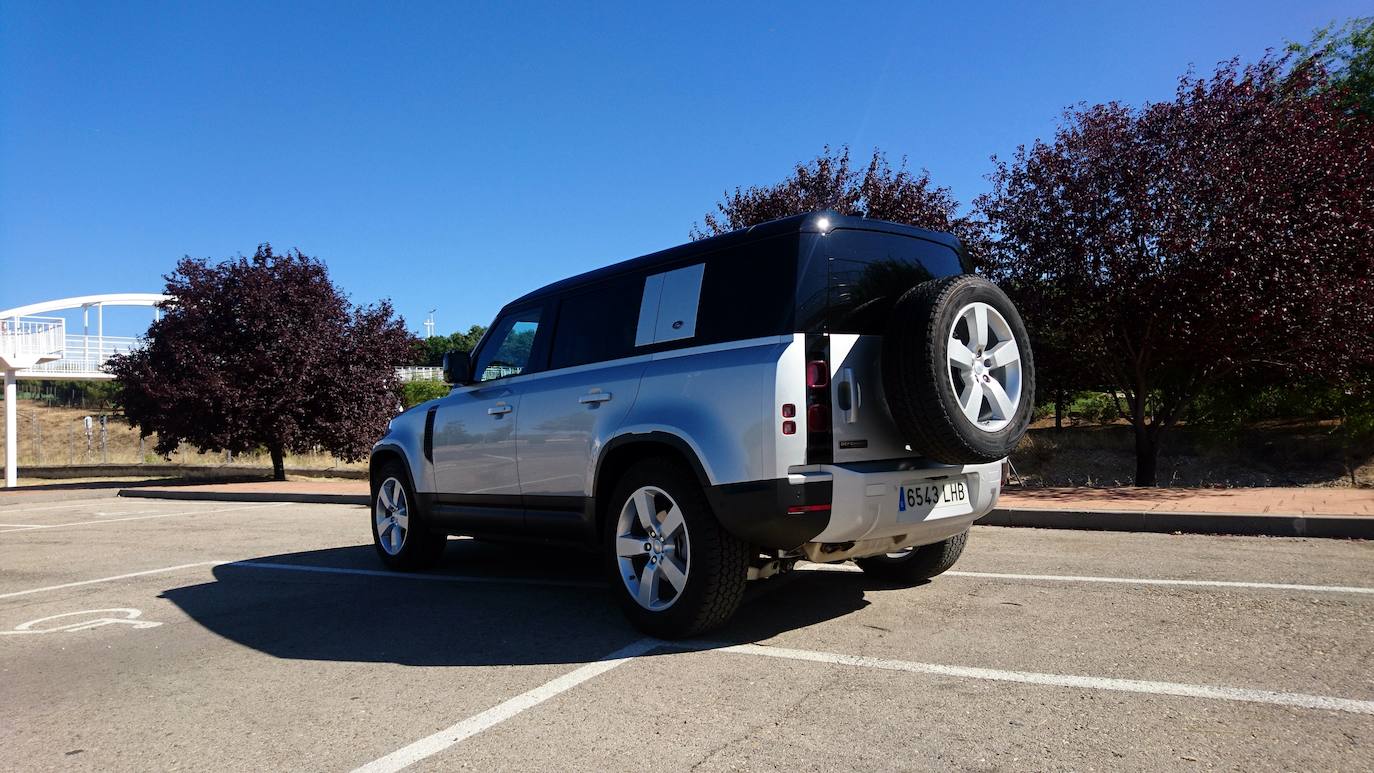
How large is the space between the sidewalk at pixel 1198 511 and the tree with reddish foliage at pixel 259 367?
1552cm

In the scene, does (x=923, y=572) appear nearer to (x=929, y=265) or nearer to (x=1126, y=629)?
(x=1126, y=629)

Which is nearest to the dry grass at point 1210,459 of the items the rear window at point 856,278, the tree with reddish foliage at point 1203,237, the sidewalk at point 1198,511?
the tree with reddish foliage at point 1203,237

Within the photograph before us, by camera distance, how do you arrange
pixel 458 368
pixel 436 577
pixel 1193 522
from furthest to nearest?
pixel 1193 522
pixel 436 577
pixel 458 368

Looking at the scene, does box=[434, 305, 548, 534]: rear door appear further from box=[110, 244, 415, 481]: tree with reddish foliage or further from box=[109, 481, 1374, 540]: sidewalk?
box=[110, 244, 415, 481]: tree with reddish foliage

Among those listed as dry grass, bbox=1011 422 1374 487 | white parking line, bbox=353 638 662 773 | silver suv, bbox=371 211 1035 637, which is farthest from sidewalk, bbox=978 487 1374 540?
dry grass, bbox=1011 422 1374 487

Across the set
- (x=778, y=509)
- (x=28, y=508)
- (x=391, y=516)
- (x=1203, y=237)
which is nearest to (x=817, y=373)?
(x=778, y=509)

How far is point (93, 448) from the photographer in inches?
1476

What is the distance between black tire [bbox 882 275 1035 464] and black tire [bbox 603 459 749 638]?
3.40ft

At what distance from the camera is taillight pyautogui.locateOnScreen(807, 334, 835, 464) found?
13.4 feet

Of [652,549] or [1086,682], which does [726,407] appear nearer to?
[652,549]

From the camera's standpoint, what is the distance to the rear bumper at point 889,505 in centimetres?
409

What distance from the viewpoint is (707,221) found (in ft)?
65.5

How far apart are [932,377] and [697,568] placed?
4.78 ft

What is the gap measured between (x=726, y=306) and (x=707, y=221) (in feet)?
52.0
